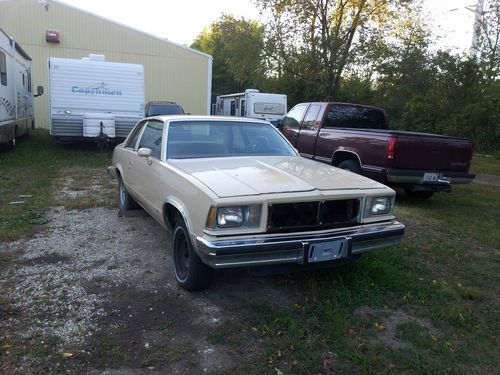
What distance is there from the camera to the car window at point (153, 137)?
15.7 feet

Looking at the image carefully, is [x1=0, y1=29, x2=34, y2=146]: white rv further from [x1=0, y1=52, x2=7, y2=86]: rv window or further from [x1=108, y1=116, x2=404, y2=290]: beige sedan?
[x1=108, y1=116, x2=404, y2=290]: beige sedan

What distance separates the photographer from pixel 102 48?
2248 centimetres

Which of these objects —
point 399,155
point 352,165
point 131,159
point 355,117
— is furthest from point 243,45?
point 131,159

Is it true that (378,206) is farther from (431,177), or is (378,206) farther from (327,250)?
(431,177)

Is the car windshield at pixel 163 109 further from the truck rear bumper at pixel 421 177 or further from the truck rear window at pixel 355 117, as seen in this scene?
the truck rear bumper at pixel 421 177

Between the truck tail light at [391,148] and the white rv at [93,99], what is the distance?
328 inches

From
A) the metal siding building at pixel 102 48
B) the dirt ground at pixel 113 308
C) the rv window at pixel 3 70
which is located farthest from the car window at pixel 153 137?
the metal siding building at pixel 102 48

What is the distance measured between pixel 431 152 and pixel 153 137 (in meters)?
4.61

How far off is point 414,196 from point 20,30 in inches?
829

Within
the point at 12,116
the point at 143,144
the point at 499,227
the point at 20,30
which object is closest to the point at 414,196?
the point at 499,227

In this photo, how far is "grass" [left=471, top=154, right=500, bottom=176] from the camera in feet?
41.7

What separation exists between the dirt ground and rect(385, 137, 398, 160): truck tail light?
361 centimetres

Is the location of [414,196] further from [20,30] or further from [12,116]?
[20,30]

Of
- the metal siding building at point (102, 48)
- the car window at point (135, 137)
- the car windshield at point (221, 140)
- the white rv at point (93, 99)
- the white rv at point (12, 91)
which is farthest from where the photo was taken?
the metal siding building at point (102, 48)
